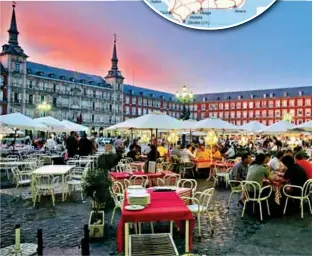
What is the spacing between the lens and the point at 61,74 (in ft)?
156

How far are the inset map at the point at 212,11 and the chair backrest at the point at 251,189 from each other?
2393 mm

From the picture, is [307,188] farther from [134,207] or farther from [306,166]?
[134,207]

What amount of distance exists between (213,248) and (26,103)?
4122 centimetres

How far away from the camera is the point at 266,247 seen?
339 cm

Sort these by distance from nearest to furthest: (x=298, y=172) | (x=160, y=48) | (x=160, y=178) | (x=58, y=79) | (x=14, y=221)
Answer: (x=14, y=221) → (x=298, y=172) → (x=160, y=178) → (x=160, y=48) → (x=58, y=79)

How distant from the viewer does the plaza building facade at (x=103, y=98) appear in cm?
3812

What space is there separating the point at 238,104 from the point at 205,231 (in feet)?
198

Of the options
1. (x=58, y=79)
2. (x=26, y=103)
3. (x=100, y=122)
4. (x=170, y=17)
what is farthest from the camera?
(x=100, y=122)

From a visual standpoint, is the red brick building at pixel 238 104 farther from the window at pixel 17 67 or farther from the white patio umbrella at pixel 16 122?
the white patio umbrella at pixel 16 122

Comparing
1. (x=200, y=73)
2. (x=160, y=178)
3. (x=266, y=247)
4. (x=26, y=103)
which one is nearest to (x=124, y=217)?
(x=266, y=247)

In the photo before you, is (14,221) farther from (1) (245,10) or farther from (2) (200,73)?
(2) (200,73)

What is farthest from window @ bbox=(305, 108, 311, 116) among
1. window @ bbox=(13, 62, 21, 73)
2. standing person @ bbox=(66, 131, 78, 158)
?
standing person @ bbox=(66, 131, 78, 158)

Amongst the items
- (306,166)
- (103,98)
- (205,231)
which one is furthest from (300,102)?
(205,231)

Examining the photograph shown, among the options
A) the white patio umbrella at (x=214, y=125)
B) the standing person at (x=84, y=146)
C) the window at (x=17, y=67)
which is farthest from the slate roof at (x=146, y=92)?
the white patio umbrella at (x=214, y=125)
